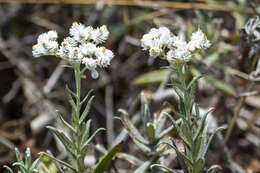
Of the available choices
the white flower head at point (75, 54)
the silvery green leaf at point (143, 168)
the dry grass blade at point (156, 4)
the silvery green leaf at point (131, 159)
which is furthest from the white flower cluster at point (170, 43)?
the dry grass blade at point (156, 4)

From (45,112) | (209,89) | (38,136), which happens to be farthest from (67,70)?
(209,89)

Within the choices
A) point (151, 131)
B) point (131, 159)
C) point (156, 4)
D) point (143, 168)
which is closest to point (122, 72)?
point (156, 4)

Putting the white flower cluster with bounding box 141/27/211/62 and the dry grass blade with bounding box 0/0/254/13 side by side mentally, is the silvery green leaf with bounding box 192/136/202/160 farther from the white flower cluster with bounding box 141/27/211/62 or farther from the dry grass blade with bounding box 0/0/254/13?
the dry grass blade with bounding box 0/0/254/13

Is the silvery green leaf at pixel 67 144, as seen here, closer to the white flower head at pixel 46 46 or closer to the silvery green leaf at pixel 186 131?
the white flower head at pixel 46 46

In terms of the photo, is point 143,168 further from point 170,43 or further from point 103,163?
point 170,43

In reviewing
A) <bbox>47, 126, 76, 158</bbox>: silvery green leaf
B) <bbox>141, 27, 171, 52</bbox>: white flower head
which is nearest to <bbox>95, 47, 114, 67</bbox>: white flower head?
<bbox>141, 27, 171, 52</bbox>: white flower head

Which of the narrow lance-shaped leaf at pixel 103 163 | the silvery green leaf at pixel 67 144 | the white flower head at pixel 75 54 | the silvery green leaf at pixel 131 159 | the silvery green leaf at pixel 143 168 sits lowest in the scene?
the silvery green leaf at pixel 131 159

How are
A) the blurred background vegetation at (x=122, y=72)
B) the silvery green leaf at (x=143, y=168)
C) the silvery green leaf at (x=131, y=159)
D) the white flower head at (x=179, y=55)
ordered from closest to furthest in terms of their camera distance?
the white flower head at (x=179, y=55) → the silvery green leaf at (x=143, y=168) → the silvery green leaf at (x=131, y=159) → the blurred background vegetation at (x=122, y=72)
